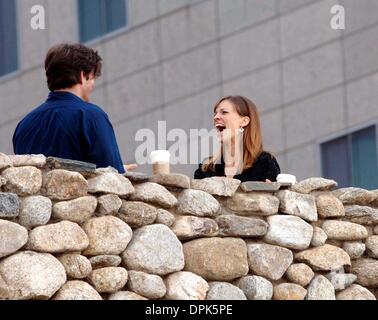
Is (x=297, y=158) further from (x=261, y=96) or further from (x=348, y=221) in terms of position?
(x=348, y=221)

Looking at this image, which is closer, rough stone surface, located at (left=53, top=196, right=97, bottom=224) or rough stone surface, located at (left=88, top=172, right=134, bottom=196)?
rough stone surface, located at (left=53, top=196, right=97, bottom=224)

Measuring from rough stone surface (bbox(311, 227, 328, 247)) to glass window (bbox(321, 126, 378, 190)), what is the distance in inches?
562

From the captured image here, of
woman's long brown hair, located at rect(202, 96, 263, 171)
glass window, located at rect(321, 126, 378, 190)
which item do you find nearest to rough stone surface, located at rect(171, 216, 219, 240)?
woman's long brown hair, located at rect(202, 96, 263, 171)

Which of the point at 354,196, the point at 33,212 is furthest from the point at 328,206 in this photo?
the point at 33,212

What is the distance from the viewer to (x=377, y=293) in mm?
11102

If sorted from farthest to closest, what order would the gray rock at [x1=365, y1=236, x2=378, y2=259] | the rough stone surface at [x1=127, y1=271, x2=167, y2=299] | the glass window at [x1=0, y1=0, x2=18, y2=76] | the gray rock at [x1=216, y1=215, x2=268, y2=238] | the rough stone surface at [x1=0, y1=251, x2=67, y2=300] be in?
the glass window at [x1=0, y1=0, x2=18, y2=76]
the gray rock at [x1=365, y1=236, x2=378, y2=259]
the gray rock at [x1=216, y1=215, x2=268, y2=238]
the rough stone surface at [x1=127, y1=271, x2=167, y2=299]
the rough stone surface at [x1=0, y1=251, x2=67, y2=300]

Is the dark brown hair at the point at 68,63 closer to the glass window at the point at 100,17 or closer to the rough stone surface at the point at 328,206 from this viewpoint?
the rough stone surface at the point at 328,206

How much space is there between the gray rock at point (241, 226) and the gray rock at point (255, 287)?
27 centimetres

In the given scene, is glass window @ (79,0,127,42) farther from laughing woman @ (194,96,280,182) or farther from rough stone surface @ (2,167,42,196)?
rough stone surface @ (2,167,42,196)

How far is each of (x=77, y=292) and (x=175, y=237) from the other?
851mm

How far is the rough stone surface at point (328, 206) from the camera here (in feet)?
→ 36.0

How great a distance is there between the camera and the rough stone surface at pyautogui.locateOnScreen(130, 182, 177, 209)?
33.3ft

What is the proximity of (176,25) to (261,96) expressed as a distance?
207 centimetres

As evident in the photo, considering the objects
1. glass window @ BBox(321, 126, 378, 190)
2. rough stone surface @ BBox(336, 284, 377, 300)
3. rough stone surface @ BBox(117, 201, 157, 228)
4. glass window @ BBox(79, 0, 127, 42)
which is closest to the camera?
rough stone surface @ BBox(117, 201, 157, 228)
